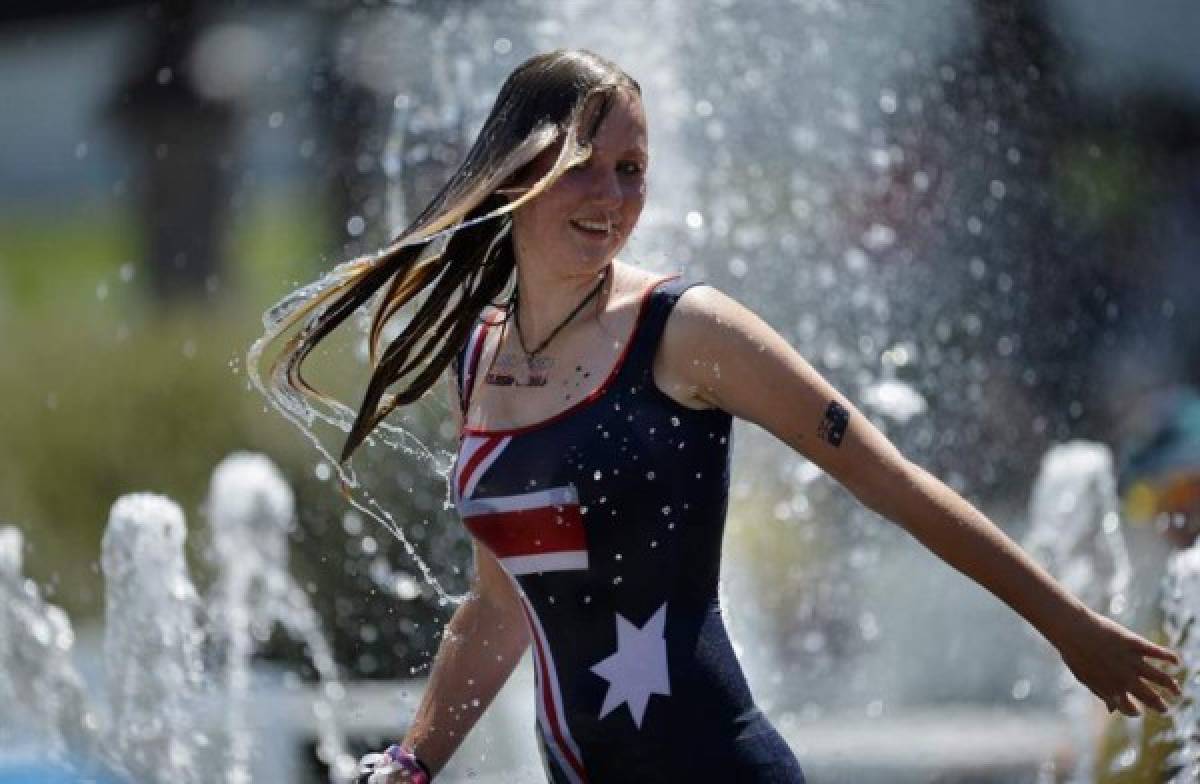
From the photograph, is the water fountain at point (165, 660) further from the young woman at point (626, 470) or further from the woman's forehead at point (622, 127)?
the woman's forehead at point (622, 127)

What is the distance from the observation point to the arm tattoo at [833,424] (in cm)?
209

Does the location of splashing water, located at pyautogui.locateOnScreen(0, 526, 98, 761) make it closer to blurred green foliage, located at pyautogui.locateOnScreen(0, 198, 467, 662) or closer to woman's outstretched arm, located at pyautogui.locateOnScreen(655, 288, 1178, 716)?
blurred green foliage, located at pyautogui.locateOnScreen(0, 198, 467, 662)

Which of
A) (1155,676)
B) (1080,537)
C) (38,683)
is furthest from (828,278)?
(1155,676)

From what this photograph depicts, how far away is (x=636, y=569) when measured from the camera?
215 cm

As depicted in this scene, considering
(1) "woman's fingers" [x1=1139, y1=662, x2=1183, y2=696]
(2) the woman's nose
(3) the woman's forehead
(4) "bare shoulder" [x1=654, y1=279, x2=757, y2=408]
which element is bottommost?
(1) "woman's fingers" [x1=1139, y1=662, x2=1183, y2=696]

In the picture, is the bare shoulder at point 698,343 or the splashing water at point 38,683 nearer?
the bare shoulder at point 698,343

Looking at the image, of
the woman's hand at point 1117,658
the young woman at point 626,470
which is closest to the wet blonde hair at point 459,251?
the young woman at point 626,470

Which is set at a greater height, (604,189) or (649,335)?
(604,189)

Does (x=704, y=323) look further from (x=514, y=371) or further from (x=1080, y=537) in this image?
(x=1080, y=537)

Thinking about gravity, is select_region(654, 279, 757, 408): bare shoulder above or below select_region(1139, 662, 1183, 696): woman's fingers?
above

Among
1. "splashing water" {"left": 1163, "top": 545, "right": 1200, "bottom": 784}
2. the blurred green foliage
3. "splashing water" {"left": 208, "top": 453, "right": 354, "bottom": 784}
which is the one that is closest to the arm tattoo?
"splashing water" {"left": 1163, "top": 545, "right": 1200, "bottom": 784}

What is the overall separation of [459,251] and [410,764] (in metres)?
0.57

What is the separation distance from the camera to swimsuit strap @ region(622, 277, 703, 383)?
84.0 inches

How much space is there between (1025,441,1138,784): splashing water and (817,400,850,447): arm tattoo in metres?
3.20
